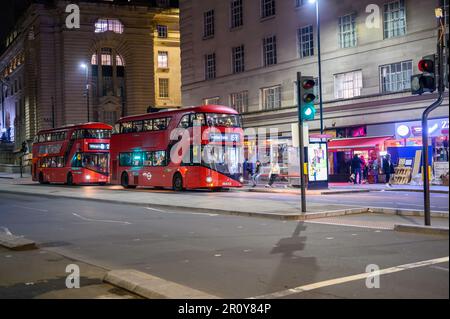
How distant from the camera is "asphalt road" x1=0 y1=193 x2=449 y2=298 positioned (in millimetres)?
7523

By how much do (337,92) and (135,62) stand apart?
150 ft

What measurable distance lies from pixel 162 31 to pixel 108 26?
26.6 feet

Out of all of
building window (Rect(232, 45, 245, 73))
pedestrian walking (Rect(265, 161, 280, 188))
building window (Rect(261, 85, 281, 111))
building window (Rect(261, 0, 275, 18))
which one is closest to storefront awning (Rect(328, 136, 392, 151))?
pedestrian walking (Rect(265, 161, 280, 188))

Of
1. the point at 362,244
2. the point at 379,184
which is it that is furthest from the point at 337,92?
the point at 362,244

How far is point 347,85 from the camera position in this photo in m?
36.3

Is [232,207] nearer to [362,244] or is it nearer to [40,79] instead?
[362,244]

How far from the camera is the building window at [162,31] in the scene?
3174 inches

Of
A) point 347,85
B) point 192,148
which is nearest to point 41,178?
point 192,148

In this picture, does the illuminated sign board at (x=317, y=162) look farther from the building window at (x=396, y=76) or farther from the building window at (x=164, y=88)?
the building window at (x=164, y=88)

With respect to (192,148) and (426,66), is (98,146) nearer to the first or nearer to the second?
(192,148)
